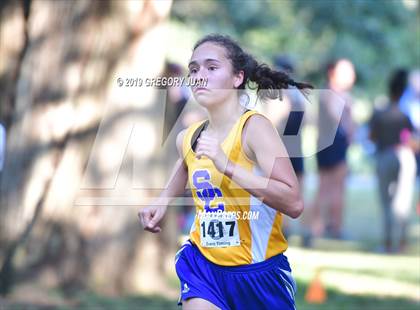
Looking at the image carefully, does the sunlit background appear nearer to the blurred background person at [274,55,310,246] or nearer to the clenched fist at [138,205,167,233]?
the blurred background person at [274,55,310,246]

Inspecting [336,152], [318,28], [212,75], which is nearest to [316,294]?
[336,152]

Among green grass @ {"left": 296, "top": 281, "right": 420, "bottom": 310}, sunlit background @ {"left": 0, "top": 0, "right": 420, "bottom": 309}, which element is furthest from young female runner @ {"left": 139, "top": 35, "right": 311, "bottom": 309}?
green grass @ {"left": 296, "top": 281, "right": 420, "bottom": 310}

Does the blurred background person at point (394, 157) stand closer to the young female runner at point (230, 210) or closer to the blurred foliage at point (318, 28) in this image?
the blurred foliage at point (318, 28)

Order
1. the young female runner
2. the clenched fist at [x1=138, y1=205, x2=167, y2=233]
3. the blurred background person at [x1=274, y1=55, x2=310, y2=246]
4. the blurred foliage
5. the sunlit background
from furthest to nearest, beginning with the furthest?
the blurred foliage < the sunlit background < the blurred background person at [x1=274, y1=55, x2=310, y2=246] < the clenched fist at [x1=138, y1=205, x2=167, y2=233] < the young female runner

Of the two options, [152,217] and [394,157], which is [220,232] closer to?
[152,217]

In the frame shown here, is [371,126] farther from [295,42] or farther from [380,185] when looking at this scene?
[295,42]

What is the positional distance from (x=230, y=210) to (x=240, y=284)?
13.2 inches

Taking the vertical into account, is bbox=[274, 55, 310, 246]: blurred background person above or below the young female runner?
above

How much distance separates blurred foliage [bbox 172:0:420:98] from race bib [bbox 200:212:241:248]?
1136 centimetres

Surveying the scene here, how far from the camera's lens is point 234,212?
5.04 metres

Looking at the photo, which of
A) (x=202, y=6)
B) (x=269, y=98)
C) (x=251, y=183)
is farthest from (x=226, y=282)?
(x=202, y=6)

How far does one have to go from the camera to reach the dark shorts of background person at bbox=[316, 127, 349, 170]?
13.0m

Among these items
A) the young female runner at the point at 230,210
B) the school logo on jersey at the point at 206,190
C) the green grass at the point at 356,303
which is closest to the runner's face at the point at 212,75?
the young female runner at the point at 230,210

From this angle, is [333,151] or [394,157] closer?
[394,157]
